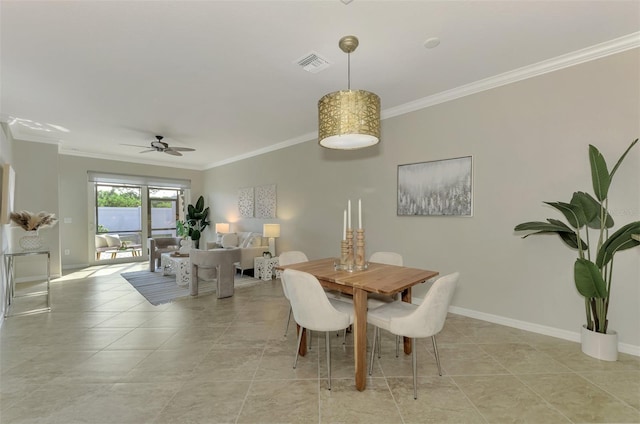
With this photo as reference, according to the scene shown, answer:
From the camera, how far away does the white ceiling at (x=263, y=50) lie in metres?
1.96

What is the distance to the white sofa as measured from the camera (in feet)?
17.2

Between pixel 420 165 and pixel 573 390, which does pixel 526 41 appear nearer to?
pixel 420 165

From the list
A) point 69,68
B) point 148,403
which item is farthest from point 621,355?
point 69,68

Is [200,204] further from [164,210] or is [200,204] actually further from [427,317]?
[427,317]

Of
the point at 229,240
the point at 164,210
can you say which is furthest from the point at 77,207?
the point at 229,240

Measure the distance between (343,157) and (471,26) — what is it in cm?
253

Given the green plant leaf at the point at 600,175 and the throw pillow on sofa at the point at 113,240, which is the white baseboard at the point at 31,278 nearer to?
the throw pillow on sofa at the point at 113,240

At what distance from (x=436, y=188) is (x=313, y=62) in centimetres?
209

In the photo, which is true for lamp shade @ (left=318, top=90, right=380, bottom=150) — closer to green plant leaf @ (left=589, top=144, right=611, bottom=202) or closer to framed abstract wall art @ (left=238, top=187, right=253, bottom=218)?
green plant leaf @ (left=589, top=144, right=611, bottom=202)

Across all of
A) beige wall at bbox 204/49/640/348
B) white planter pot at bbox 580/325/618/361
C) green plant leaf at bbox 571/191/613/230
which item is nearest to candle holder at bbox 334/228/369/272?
beige wall at bbox 204/49/640/348

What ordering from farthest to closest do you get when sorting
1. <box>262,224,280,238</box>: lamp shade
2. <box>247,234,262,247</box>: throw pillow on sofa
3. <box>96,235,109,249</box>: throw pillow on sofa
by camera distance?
<box>96,235,109,249</box>: throw pillow on sofa
<box>247,234,262,247</box>: throw pillow on sofa
<box>262,224,280,238</box>: lamp shade

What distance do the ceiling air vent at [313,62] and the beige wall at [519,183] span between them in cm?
155

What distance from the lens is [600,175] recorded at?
2148 millimetres

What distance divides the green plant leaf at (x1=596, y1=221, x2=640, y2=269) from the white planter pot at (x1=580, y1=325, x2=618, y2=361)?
1.98 feet
